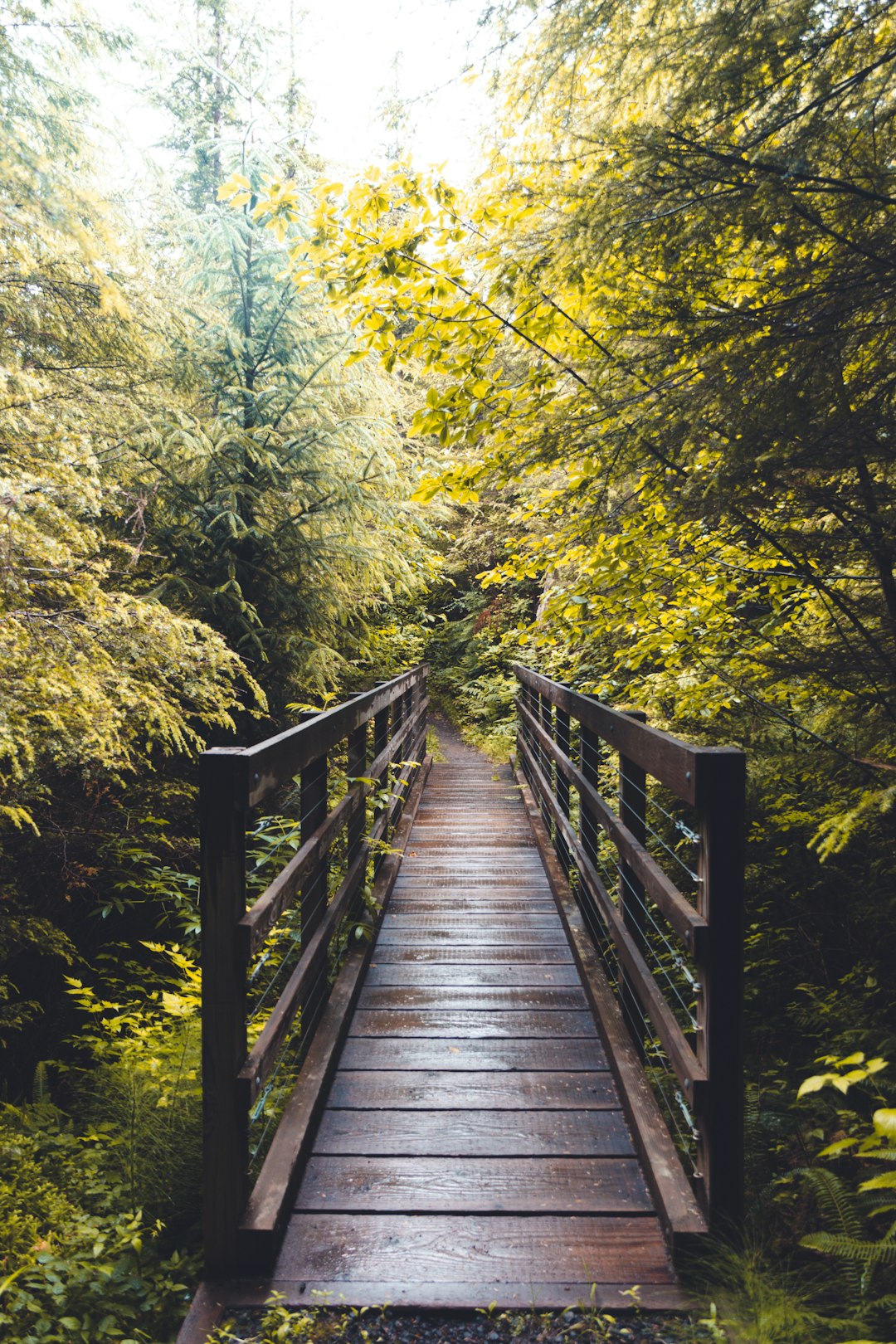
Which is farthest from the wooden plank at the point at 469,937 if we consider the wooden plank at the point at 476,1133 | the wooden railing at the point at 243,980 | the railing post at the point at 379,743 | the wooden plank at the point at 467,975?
the wooden plank at the point at 476,1133

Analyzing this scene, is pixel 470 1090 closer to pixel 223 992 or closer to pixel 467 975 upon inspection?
pixel 467 975

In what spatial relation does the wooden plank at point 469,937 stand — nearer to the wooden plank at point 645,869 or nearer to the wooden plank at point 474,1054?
the wooden plank at point 645,869

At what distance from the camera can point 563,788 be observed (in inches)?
229

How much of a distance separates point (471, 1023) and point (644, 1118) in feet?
3.71

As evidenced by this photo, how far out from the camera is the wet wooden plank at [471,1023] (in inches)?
131

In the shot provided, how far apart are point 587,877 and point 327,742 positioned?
1592 millimetres

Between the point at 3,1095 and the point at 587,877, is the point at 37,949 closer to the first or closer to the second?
the point at 3,1095

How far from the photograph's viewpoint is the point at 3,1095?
13.6 feet

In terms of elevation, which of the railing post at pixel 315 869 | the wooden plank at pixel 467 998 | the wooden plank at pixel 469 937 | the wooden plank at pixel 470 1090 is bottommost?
the wooden plank at pixel 470 1090

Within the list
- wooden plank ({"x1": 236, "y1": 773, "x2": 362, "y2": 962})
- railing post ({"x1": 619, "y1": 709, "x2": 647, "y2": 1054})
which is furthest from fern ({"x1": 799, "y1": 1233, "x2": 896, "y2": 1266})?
wooden plank ({"x1": 236, "y1": 773, "x2": 362, "y2": 962})

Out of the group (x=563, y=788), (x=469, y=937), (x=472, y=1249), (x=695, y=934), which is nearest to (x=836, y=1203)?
(x=695, y=934)

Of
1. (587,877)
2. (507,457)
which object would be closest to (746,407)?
(507,457)

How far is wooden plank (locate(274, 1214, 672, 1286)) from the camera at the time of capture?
6.50ft

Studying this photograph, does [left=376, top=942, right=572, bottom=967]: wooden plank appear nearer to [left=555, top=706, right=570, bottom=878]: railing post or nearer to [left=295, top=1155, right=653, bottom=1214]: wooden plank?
[left=555, top=706, right=570, bottom=878]: railing post
